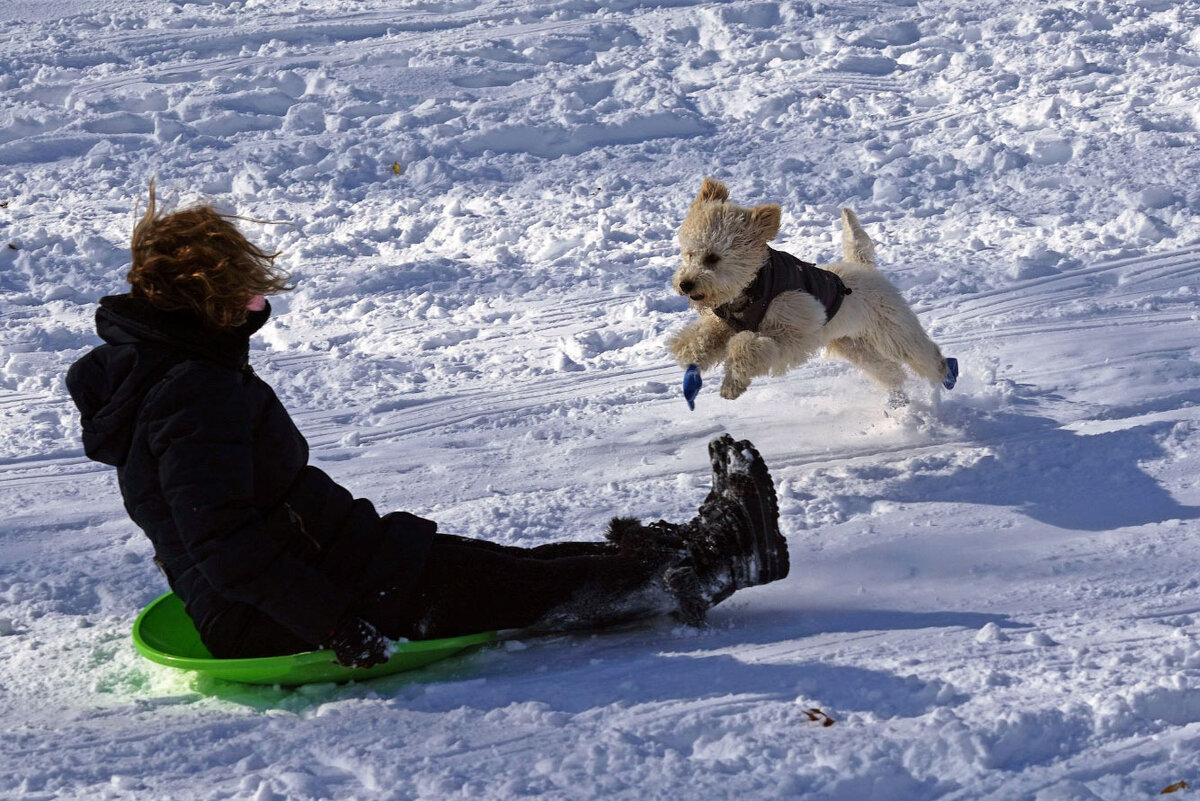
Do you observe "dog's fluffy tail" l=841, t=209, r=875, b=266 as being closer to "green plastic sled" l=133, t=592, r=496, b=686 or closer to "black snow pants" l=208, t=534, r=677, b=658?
"black snow pants" l=208, t=534, r=677, b=658

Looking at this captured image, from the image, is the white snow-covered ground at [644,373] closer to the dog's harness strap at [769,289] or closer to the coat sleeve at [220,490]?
the coat sleeve at [220,490]

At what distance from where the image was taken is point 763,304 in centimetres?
416

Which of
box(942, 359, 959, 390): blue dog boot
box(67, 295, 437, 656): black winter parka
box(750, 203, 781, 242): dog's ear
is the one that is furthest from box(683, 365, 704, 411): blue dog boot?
box(67, 295, 437, 656): black winter parka

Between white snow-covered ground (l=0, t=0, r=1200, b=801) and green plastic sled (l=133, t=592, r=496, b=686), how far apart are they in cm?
6

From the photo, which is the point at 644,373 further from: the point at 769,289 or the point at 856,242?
the point at 769,289

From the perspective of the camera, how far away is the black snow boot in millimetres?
3119

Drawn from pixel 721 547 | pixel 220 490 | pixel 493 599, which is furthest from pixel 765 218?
pixel 220 490

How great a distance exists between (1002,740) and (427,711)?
1.22m

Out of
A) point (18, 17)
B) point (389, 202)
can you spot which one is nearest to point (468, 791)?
point (389, 202)

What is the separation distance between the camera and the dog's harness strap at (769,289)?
415 cm

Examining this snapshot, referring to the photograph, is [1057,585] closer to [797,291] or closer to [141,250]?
[797,291]

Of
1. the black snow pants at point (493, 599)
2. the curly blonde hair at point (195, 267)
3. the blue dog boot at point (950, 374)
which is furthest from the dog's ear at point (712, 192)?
the curly blonde hair at point (195, 267)

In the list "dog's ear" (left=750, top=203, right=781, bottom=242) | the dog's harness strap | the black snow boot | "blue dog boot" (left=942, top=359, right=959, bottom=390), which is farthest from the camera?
"blue dog boot" (left=942, top=359, right=959, bottom=390)

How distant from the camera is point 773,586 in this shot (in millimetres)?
3490
